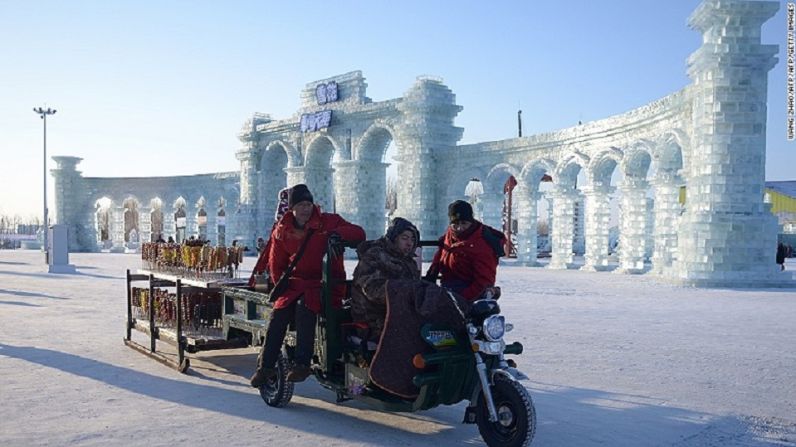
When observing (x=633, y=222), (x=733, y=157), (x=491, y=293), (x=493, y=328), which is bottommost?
(x=493, y=328)

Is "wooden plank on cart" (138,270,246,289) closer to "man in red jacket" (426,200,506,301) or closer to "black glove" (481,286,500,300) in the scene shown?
"man in red jacket" (426,200,506,301)

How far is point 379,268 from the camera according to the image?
5031 mm

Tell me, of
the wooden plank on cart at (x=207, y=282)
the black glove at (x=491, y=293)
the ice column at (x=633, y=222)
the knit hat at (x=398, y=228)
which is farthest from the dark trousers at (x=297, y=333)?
the ice column at (x=633, y=222)

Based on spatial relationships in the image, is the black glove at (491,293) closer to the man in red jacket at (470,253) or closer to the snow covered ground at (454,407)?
the man in red jacket at (470,253)

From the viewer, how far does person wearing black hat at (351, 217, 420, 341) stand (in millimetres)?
4984

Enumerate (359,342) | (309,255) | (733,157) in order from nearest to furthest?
(359,342)
(309,255)
(733,157)

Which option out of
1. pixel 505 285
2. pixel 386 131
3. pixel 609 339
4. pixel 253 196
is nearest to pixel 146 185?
pixel 253 196

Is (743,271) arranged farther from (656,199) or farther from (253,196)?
(253,196)

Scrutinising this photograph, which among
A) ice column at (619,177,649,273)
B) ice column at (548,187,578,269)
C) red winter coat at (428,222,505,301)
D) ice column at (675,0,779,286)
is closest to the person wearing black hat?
red winter coat at (428,222,505,301)

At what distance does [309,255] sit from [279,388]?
1.18 m

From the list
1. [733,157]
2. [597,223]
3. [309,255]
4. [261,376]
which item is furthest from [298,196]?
[597,223]

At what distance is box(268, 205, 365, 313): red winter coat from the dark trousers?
0.21 ft

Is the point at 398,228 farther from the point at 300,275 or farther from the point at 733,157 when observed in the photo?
the point at 733,157

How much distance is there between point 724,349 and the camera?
848 centimetres
